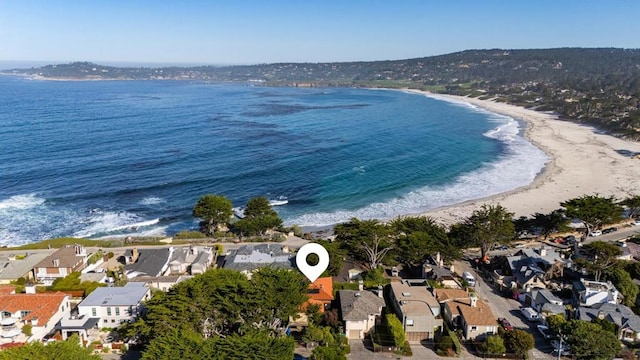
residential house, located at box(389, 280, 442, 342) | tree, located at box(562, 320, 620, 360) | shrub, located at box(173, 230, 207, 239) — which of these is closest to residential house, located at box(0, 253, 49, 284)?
shrub, located at box(173, 230, 207, 239)

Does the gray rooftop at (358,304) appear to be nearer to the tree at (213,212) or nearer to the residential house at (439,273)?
the residential house at (439,273)

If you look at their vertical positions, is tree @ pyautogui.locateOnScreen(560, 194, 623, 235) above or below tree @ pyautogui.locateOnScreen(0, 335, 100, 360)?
Answer: below

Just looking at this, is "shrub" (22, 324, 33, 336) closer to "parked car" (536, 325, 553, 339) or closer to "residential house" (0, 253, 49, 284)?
"residential house" (0, 253, 49, 284)

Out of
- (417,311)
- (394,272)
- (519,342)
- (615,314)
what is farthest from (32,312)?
(615,314)

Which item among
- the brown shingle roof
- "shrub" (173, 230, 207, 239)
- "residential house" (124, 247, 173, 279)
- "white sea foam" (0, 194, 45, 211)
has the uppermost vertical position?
the brown shingle roof

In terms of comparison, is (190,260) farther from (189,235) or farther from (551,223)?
(551,223)

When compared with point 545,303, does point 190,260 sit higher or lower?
lower

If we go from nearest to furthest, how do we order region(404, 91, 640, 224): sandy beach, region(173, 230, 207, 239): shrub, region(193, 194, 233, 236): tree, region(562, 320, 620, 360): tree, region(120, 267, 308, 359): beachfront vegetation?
1. region(120, 267, 308, 359): beachfront vegetation
2. region(562, 320, 620, 360): tree
3. region(173, 230, 207, 239): shrub
4. region(193, 194, 233, 236): tree
5. region(404, 91, 640, 224): sandy beach

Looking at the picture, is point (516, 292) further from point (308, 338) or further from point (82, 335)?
point (82, 335)
